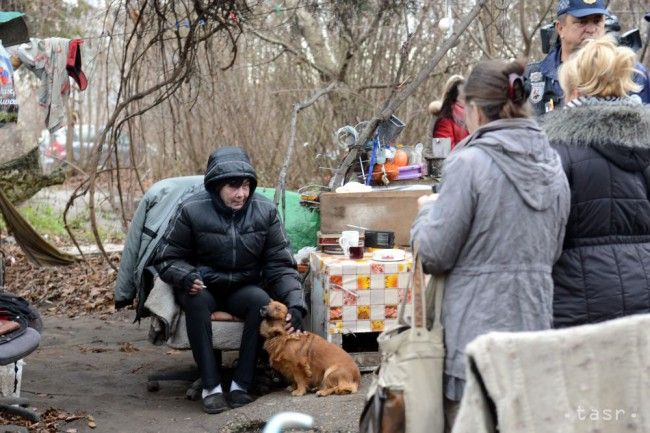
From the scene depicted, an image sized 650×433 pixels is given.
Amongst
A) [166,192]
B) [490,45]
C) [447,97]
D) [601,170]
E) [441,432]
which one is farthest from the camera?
[490,45]

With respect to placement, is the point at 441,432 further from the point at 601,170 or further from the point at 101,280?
the point at 101,280

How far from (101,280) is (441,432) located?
8509 mm

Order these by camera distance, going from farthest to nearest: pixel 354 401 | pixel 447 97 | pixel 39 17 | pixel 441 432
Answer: pixel 39 17, pixel 447 97, pixel 354 401, pixel 441 432

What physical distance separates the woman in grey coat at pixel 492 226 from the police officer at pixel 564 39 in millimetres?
1633

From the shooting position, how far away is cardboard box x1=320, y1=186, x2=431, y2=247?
730cm

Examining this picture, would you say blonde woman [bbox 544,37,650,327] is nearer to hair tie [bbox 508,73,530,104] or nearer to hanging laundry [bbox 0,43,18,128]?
hair tie [bbox 508,73,530,104]

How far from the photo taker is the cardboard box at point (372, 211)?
7305 millimetres

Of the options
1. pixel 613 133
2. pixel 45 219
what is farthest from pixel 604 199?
pixel 45 219

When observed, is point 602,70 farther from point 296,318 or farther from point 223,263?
point 223,263

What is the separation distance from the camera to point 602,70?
12.1 feet

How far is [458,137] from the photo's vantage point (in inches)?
268

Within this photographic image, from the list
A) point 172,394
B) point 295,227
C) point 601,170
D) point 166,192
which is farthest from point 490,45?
point 601,170

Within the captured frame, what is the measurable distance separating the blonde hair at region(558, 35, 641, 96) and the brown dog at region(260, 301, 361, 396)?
2911mm

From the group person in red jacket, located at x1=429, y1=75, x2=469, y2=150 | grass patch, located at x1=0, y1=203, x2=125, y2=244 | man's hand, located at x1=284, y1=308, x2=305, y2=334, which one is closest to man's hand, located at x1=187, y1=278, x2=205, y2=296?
man's hand, located at x1=284, y1=308, x2=305, y2=334
